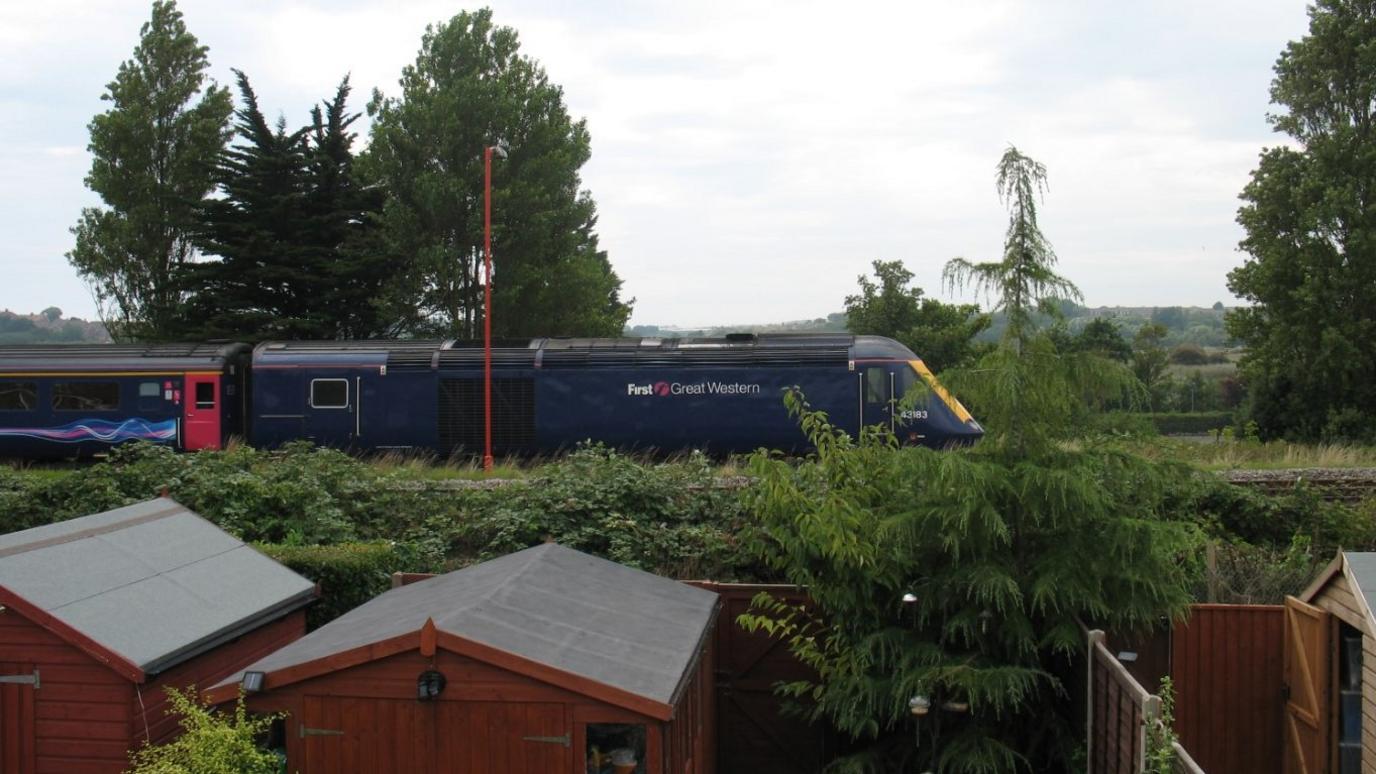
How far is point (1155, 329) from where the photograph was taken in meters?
60.0

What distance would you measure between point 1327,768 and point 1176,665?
5.02 ft

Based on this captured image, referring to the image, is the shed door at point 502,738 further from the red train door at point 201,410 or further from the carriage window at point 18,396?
the carriage window at point 18,396

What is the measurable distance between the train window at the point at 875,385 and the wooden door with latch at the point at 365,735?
46.0 feet

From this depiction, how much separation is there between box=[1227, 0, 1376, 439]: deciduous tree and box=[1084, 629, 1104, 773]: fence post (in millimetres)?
19791

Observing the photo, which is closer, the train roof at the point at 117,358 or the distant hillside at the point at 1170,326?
the train roof at the point at 117,358

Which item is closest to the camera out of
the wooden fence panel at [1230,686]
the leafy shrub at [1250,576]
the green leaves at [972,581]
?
the green leaves at [972,581]

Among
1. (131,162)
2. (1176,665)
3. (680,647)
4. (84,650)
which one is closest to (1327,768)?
(1176,665)

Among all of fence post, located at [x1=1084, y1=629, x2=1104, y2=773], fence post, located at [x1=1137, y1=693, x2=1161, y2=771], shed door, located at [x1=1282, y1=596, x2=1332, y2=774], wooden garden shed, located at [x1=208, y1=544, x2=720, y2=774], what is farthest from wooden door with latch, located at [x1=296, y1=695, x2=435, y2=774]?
shed door, located at [x1=1282, y1=596, x2=1332, y2=774]

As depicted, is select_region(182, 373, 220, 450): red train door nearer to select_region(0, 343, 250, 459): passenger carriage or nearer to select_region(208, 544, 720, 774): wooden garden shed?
select_region(0, 343, 250, 459): passenger carriage

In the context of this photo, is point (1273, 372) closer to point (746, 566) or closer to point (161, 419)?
point (746, 566)

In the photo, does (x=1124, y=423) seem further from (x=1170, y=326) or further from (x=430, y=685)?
(x=1170, y=326)

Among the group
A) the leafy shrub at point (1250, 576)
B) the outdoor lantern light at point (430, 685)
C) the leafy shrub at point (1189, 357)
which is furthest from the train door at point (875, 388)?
the leafy shrub at point (1189, 357)

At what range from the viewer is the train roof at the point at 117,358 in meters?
21.0

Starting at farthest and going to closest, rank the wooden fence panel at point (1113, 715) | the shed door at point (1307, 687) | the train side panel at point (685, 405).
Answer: the train side panel at point (685, 405) < the shed door at point (1307, 687) < the wooden fence panel at point (1113, 715)
